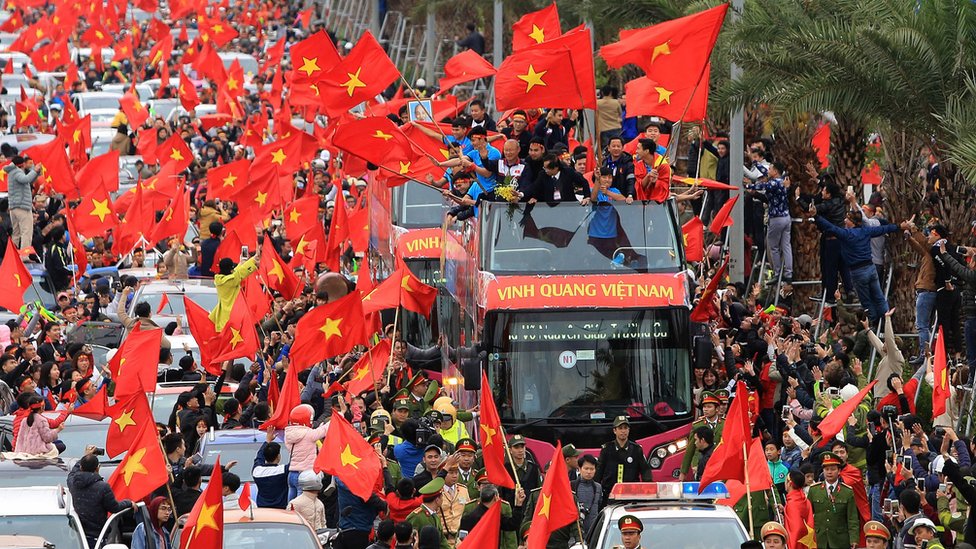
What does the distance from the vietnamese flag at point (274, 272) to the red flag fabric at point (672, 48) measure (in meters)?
5.87

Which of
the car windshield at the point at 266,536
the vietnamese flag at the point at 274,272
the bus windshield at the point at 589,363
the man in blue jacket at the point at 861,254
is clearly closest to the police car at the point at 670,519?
the car windshield at the point at 266,536

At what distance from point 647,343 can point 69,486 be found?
551 cm

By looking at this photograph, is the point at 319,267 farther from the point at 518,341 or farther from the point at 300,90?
the point at 518,341

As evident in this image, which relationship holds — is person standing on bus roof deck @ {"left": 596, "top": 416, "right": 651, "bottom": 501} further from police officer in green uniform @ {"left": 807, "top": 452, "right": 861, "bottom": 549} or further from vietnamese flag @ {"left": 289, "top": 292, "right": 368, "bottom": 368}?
vietnamese flag @ {"left": 289, "top": 292, "right": 368, "bottom": 368}

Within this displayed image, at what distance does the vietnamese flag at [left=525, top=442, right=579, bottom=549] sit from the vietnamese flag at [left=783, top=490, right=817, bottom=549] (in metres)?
2.24

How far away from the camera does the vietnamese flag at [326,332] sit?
19297 millimetres

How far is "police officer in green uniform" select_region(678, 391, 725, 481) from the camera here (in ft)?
54.0

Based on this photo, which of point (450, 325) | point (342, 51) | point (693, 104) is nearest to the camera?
point (693, 104)

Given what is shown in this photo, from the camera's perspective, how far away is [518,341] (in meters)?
17.8

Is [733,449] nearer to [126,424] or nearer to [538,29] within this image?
[126,424]

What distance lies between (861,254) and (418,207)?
A: 5.85 metres

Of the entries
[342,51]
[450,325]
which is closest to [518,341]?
[450,325]

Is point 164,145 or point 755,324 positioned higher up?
point 164,145

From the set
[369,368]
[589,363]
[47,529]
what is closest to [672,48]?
[589,363]
